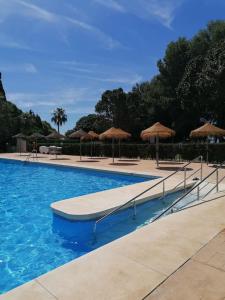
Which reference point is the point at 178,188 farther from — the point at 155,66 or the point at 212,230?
the point at 155,66

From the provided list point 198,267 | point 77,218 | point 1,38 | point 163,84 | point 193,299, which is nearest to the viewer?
point 193,299

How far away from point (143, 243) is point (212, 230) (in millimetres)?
1308

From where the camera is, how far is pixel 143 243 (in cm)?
434

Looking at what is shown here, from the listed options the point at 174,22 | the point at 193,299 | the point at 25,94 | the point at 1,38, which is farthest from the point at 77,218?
the point at 25,94

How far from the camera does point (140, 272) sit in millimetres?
3426

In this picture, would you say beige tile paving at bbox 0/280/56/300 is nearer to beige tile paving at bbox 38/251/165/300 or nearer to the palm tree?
beige tile paving at bbox 38/251/165/300

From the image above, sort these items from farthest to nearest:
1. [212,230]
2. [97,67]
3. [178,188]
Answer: [97,67]
[178,188]
[212,230]

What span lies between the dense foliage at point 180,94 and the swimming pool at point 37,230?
12989 mm

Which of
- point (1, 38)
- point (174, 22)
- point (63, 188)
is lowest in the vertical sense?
point (63, 188)

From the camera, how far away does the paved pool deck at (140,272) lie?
2994 mm

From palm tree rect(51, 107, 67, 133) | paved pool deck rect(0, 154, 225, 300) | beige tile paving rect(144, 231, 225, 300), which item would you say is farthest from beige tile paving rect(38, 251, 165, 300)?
palm tree rect(51, 107, 67, 133)

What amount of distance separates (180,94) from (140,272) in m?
24.9

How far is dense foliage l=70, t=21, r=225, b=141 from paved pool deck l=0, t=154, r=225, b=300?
61.3 ft

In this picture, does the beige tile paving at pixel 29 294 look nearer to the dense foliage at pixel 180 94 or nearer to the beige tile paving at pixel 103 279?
the beige tile paving at pixel 103 279
